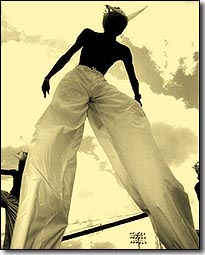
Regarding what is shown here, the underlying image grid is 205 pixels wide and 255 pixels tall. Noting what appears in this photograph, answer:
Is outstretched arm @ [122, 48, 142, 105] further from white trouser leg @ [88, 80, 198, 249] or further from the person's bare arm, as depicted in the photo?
the person's bare arm

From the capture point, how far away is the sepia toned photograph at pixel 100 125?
179 centimetres

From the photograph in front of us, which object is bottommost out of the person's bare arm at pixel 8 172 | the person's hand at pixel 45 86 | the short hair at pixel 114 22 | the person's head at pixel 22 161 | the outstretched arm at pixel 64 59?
the person's bare arm at pixel 8 172

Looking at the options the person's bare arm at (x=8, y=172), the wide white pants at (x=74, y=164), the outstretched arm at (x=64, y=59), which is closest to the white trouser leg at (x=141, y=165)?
the wide white pants at (x=74, y=164)

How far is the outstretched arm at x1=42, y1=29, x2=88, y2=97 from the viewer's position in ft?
6.26

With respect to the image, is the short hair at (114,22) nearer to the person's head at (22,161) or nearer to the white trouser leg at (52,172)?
the white trouser leg at (52,172)

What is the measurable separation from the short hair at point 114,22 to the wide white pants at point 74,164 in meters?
0.19

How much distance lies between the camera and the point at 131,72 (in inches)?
76.6

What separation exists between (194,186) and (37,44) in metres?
0.81

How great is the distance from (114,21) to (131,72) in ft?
0.70

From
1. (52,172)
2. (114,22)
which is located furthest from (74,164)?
(114,22)

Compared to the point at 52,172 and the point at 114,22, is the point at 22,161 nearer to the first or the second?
the point at 52,172

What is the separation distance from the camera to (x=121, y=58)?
1.96m

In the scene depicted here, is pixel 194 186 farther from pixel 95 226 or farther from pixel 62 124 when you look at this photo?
pixel 62 124

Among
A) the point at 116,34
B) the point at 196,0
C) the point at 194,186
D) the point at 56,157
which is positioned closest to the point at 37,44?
the point at 116,34
